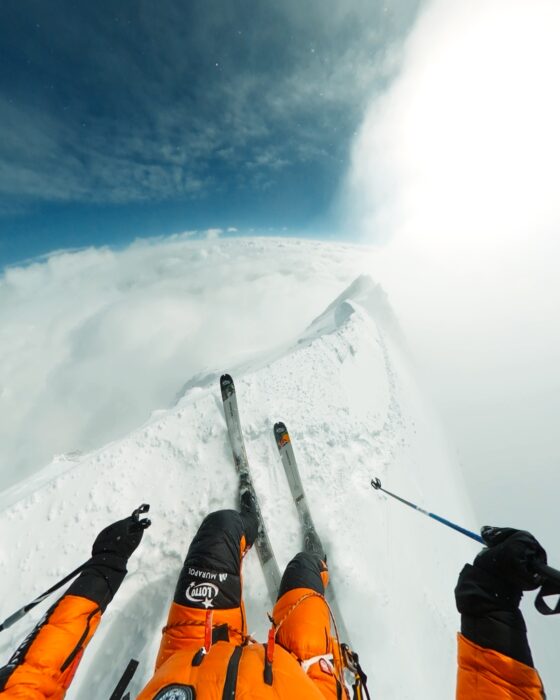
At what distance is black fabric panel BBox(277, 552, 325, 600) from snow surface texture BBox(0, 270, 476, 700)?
1210mm

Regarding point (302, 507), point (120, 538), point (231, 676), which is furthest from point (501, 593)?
point (302, 507)

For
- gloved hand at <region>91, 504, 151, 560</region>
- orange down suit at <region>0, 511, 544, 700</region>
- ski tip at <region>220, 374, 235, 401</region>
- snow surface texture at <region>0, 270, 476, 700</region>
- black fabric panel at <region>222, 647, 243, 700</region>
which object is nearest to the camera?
black fabric panel at <region>222, 647, 243, 700</region>

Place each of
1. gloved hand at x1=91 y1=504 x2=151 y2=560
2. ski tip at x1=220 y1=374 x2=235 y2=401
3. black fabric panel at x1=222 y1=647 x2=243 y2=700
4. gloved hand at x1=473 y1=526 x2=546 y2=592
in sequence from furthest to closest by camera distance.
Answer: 1. ski tip at x1=220 y1=374 x2=235 y2=401
2. gloved hand at x1=91 y1=504 x2=151 y2=560
3. gloved hand at x1=473 y1=526 x2=546 y2=592
4. black fabric panel at x1=222 y1=647 x2=243 y2=700

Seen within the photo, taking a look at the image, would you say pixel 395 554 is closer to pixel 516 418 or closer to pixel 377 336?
pixel 377 336

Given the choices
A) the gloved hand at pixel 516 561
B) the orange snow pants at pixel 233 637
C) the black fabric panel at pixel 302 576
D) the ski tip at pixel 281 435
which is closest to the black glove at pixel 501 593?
the gloved hand at pixel 516 561

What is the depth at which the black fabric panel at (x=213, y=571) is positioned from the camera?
101 inches

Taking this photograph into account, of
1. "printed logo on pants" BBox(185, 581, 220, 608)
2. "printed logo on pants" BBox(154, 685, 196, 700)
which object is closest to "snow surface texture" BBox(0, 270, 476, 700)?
"printed logo on pants" BBox(185, 581, 220, 608)

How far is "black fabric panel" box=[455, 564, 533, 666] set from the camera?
1.65 meters

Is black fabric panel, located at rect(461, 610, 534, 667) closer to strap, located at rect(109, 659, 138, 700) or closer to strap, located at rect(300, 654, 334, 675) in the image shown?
strap, located at rect(300, 654, 334, 675)

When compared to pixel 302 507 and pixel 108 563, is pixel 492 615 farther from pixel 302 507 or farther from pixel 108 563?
pixel 302 507

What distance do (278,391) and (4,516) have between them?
4.30 meters

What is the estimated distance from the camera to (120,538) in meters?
2.82

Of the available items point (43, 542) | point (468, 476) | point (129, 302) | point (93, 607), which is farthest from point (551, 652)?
point (129, 302)

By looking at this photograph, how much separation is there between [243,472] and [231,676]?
11.4 feet
